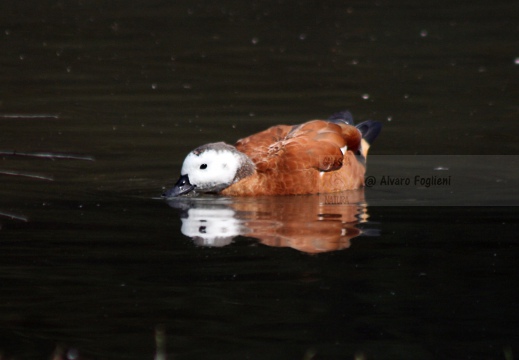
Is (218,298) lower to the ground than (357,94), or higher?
lower

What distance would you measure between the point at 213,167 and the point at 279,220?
1.08m

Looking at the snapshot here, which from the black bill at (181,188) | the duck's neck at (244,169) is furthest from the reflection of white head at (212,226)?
the duck's neck at (244,169)

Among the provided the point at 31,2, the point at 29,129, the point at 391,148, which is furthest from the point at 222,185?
the point at 31,2

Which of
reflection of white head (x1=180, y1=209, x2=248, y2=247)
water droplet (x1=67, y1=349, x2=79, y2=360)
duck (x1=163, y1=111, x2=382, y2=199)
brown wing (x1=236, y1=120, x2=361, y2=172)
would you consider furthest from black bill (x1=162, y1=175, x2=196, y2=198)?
water droplet (x1=67, y1=349, x2=79, y2=360)

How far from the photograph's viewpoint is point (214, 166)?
920 cm

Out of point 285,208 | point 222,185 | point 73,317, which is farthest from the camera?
point 222,185

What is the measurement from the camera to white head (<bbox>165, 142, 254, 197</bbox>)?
9.11m

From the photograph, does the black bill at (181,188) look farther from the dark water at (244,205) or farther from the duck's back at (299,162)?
the duck's back at (299,162)

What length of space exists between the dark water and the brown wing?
34cm

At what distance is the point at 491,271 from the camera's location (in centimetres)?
688

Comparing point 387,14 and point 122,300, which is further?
point 387,14

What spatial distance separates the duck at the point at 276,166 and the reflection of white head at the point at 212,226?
0.45 m

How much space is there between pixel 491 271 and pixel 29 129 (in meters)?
5.55

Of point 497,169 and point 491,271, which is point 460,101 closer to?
point 497,169
